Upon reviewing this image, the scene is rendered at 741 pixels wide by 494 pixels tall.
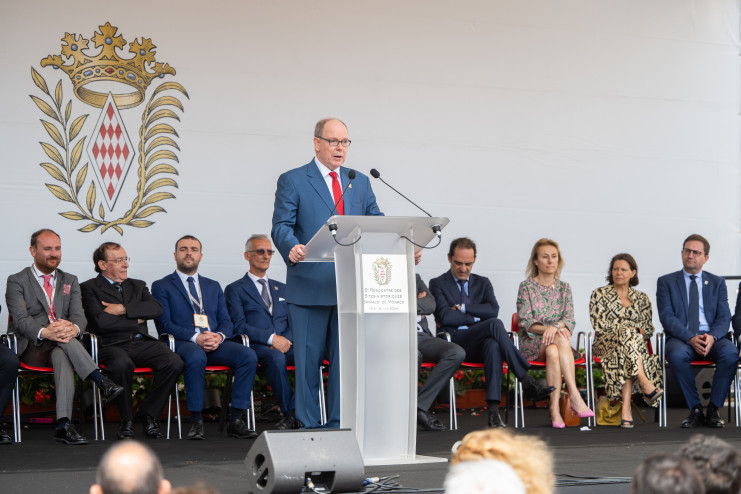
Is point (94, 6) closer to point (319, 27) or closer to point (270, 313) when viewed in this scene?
point (319, 27)

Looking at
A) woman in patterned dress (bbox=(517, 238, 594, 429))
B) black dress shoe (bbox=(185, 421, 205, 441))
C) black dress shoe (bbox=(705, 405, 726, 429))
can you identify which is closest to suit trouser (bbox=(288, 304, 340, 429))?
black dress shoe (bbox=(185, 421, 205, 441))

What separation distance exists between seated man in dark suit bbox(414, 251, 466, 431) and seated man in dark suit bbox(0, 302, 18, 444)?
2.26 m

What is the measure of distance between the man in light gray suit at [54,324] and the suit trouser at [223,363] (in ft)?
1.57

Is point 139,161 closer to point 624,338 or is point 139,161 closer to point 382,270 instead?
point 382,270

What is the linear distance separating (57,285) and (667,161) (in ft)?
16.0

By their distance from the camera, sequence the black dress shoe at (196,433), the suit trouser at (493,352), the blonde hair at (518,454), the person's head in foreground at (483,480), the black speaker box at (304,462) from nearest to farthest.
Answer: the person's head in foreground at (483,480) → the blonde hair at (518,454) → the black speaker box at (304,462) → the black dress shoe at (196,433) → the suit trouser at (493,352)

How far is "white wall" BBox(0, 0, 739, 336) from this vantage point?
6.07 metres

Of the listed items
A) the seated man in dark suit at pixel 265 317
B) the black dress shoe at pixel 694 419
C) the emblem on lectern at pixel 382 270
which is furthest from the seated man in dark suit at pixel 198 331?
the black dress shoe at pixel 694 419

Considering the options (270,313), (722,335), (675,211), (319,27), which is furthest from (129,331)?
(675,211)

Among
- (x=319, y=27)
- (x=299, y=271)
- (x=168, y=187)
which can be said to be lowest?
(x=299, y=271)

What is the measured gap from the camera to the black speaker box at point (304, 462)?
9.71 feet

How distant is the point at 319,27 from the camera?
6629 millimetres

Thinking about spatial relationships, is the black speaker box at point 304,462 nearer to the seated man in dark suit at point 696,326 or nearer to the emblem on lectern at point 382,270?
the emblem on lectern at point 382,270

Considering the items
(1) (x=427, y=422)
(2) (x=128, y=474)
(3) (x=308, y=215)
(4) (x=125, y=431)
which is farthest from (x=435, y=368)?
(2) (x=128, y=474)
